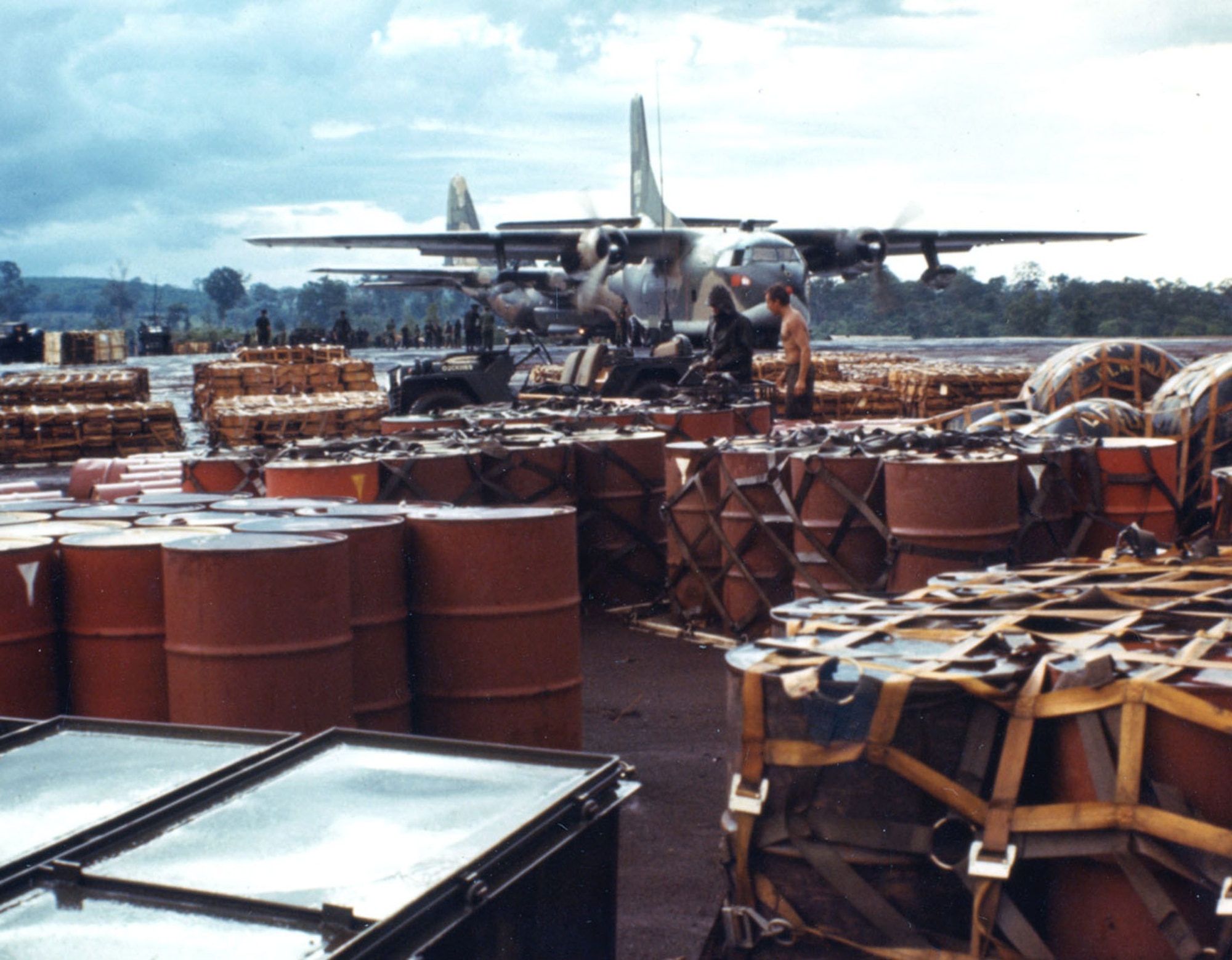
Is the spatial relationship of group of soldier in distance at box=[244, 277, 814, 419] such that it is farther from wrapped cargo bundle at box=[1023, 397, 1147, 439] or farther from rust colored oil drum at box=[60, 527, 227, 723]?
rust colored oil drum at box=[60, 527, 227, 723]

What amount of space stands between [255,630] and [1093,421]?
6.81 m

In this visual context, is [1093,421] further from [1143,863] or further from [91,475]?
[91,475]

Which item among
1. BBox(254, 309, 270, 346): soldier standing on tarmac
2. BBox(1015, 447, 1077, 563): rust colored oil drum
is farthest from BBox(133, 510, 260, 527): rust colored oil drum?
BBox(254, 309, 270, 346): soldier standing on tarmac

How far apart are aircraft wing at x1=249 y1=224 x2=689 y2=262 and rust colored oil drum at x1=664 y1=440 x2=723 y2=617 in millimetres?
24248

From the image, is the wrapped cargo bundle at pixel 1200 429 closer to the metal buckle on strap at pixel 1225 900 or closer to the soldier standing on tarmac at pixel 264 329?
the metal buckle on strap at pixel 1225 900

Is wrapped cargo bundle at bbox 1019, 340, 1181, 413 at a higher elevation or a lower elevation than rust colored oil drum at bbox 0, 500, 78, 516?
higher

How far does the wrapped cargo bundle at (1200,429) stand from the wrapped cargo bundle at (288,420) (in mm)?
9949

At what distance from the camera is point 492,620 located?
5.15 m

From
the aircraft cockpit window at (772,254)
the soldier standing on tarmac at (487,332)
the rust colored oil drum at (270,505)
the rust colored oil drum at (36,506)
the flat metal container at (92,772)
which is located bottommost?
the flat metal container at (92,772)

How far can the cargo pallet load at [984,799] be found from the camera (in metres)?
3.08

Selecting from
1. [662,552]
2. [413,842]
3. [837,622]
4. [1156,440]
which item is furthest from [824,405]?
[413,842]

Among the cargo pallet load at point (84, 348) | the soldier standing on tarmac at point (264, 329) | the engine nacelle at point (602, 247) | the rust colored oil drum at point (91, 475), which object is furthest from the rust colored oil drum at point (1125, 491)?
the cargo pallet load at point (84, 348)

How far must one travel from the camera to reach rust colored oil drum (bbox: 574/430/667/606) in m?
9.43

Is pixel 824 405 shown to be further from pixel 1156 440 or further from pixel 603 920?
pixel 603 920
